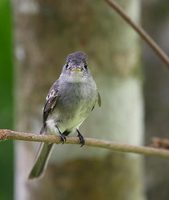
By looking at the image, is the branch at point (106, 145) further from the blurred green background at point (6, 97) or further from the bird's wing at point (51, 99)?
the blurred green background at point (6, 97)

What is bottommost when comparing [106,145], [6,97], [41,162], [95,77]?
[41,162]

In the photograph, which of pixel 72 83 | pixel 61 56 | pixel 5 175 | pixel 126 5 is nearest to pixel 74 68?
pixel 72 83

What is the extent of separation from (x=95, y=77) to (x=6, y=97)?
1.73 m

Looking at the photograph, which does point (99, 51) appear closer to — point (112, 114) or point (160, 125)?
point (112, 114)

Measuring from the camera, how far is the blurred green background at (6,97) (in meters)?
4.60

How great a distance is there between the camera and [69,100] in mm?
2732

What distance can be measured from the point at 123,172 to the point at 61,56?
0.69m

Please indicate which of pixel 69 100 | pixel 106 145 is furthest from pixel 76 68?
pixel 106 145

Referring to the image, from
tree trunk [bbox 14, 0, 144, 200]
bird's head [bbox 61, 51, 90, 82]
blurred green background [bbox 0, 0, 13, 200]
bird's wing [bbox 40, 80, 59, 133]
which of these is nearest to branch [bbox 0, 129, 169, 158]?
bird's head [bbox 61, 51, 90, 82]

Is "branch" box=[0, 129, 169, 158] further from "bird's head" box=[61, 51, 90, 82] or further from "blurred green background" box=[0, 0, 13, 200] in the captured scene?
"blurred green background" box=[0, 0, 13, 200]

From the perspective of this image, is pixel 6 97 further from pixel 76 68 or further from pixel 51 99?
pixel 76 68

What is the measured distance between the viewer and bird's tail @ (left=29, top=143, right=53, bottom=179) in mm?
2609

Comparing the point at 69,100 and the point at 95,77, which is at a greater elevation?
the point at 95,77

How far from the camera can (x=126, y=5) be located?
3.25 metres
